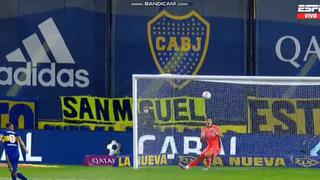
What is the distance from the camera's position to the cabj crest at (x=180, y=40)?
Answer: 31234 mm

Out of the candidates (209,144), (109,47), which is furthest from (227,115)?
(109,47)

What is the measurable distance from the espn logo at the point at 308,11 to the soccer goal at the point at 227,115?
13.4ft

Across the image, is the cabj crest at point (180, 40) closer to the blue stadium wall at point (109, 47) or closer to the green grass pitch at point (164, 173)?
the blue stadium wall at point (109, 47)

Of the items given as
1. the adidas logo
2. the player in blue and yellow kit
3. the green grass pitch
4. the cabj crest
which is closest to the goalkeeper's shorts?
the green grass pitch

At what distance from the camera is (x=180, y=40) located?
103ft

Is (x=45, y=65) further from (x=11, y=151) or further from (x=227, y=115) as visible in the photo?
(x=11, y=151)

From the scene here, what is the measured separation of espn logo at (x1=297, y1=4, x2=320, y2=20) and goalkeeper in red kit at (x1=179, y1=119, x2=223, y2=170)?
6826mm

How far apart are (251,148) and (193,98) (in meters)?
2.67

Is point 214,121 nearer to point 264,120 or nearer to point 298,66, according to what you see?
point 264,120

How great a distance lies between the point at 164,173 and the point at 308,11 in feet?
31.8

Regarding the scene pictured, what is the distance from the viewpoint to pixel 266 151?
1046 inches

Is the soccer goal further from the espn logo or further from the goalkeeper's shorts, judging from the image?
the espn logo

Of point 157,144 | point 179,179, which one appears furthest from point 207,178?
point 157,144

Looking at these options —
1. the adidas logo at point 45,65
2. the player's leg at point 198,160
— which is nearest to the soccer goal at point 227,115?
the player's leg at point 198,160
